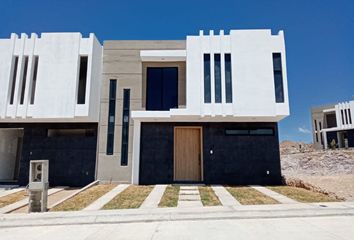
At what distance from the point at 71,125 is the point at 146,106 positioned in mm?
4438

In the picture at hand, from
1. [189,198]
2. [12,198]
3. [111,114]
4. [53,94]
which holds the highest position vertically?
[53,94]

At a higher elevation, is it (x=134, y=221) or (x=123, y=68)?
(x=123, y=68)

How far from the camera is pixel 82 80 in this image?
1385 centimetres

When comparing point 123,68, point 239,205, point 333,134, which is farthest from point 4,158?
point 333,134

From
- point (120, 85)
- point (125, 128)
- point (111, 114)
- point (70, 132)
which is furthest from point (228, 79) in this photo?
A: point (70, 132)

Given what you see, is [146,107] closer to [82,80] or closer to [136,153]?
[136,153]

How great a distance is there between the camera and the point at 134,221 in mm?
6406

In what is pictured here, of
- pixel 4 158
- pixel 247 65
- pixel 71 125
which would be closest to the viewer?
pixel 247 65

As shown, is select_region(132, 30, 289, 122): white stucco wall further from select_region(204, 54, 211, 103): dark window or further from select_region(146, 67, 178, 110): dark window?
select_region(146, 67, 178, 110): dark window

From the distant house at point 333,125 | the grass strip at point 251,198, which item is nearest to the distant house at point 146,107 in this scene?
the grass strip at point 251,198

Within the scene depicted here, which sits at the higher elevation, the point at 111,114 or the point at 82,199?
the point at 111,114

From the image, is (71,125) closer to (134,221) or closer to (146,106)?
(146,106)

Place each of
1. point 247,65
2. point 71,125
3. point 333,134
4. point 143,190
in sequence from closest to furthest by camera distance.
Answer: point 143,190, point 247,65, point 71,125, point 333,134

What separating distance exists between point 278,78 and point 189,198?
7992 millimetres
